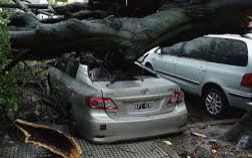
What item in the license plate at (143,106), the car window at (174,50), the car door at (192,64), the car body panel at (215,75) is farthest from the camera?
the car window at (174,50)

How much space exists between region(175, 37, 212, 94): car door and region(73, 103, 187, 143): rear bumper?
302cm

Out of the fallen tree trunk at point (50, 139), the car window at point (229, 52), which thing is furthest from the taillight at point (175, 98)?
the car window at point (229, 52)

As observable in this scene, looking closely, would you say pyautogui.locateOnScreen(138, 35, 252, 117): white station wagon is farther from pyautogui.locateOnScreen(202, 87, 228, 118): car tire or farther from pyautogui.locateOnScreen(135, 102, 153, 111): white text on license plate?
pyautogui.locateOnScreen(135, 102, 153, 111): white text on license plate

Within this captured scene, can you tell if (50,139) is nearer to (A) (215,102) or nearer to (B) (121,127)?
(B) (121,127)

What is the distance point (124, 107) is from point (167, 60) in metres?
4.71

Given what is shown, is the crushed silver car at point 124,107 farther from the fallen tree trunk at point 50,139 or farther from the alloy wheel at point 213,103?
the alloy wheel at point 213,103

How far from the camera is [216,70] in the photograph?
32.8 feet

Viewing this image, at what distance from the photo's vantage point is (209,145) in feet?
25.6

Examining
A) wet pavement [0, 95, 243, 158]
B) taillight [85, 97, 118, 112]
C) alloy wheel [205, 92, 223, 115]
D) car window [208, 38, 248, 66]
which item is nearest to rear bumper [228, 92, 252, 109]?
alloy wheel [205, 92, 223, 115]

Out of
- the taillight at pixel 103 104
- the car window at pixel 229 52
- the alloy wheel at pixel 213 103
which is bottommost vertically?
the alloy wheel at pixel 213 103

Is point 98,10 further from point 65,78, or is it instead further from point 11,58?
point 65,78

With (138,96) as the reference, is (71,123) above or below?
below

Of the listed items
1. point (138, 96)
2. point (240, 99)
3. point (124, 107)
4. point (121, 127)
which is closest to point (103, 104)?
point (124, 107)

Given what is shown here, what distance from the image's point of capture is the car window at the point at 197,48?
10.6 meters
